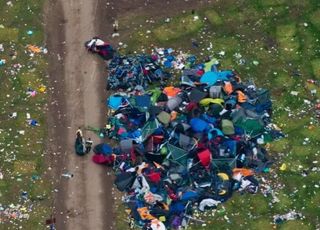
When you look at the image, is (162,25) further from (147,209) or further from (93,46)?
(147,209)

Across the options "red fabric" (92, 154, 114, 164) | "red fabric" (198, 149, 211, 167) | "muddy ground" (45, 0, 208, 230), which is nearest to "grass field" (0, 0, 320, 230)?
"muddy ground" (45, 0, 208, 230)

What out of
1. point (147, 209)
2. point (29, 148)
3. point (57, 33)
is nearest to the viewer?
point (147, 209)

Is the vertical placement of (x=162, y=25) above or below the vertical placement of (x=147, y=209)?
above

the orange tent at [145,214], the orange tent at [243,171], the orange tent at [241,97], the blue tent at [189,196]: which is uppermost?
the orange tent at [241,97]

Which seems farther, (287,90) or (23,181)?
(287,90)

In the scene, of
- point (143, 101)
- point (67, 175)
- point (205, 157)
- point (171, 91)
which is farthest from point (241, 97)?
point (67, 175)

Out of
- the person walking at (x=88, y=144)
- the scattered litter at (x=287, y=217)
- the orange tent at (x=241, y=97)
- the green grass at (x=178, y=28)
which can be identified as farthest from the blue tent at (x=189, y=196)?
the green grass at (x=178, y=28)

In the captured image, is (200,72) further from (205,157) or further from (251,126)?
(205,157)

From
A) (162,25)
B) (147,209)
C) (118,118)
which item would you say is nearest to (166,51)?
(162,25)

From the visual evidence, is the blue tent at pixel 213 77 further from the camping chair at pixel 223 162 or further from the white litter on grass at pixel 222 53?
the camping chair at pixel 223 162
